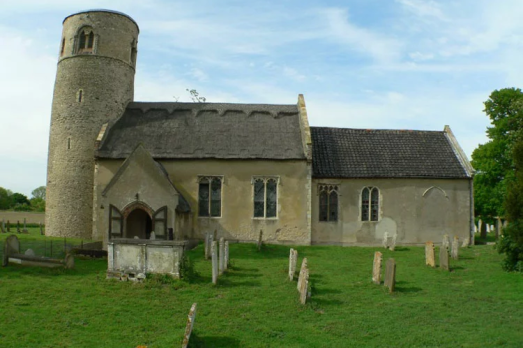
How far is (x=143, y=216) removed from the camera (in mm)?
25031

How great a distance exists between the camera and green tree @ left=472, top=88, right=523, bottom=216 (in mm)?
33781

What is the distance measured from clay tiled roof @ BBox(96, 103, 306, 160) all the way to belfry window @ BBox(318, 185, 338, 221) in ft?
8.48

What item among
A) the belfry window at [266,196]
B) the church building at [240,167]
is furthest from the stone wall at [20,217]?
the belfry window at [266,196]

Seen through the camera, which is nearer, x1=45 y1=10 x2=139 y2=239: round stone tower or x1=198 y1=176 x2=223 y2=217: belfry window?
x1=198 y1=176 x2=223 y2=217: belfry window

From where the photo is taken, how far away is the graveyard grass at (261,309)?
1038cm

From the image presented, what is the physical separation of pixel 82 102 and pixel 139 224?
9.90m

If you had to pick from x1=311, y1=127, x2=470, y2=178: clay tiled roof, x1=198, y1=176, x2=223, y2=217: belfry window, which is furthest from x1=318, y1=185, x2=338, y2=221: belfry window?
x1=198, y1=176, x2=223, y2=217: belfry window

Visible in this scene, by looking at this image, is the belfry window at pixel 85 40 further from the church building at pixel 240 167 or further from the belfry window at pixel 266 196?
the belfry window at pixel 266 196

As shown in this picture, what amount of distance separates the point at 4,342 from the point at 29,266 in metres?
8.11

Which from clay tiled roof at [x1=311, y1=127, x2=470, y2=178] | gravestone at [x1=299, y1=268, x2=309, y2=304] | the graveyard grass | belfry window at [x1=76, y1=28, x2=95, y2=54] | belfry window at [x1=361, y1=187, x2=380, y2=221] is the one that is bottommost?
the graveyard grass

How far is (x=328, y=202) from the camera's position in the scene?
27750 millimetres

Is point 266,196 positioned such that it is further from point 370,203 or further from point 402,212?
point 402,212

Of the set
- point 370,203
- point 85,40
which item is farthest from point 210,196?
point 85,40

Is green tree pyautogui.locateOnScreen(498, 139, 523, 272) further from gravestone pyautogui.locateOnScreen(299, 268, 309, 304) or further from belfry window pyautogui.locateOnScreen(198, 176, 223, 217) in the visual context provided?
belfry window pyautogui.locateOnScreen(198, 176, 223, 217)
